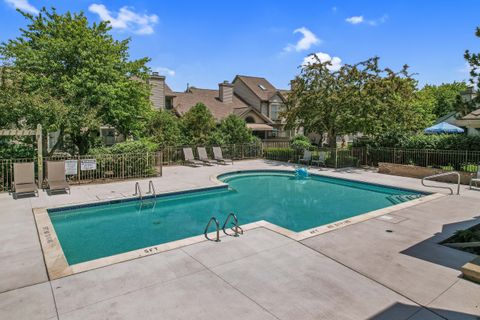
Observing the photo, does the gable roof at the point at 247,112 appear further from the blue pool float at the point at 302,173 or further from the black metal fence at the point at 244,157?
the blue pool float at the point at 302,173

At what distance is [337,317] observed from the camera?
396 cm

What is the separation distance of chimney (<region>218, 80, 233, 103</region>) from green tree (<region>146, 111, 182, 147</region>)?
1442cm

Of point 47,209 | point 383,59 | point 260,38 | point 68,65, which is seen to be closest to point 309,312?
point 47,209

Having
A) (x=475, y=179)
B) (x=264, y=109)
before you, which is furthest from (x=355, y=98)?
(x=264, y=109)

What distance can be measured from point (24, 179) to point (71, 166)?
70.0 inches

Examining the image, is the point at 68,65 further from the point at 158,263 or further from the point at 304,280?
the point at 304,280

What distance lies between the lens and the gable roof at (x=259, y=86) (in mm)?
35625

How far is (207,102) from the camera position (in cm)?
3259

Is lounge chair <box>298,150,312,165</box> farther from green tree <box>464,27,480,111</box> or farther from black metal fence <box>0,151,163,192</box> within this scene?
green tree <box>464,27,480,111</box>

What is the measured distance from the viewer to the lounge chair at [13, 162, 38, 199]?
1079 cm

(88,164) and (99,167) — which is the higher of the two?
(88,164)

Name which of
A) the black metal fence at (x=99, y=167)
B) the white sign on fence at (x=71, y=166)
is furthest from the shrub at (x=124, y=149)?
the white sign on fence at (x=71, y=166)

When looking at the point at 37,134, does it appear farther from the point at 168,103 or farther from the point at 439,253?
the point at 168,103

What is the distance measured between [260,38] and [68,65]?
1073cm
